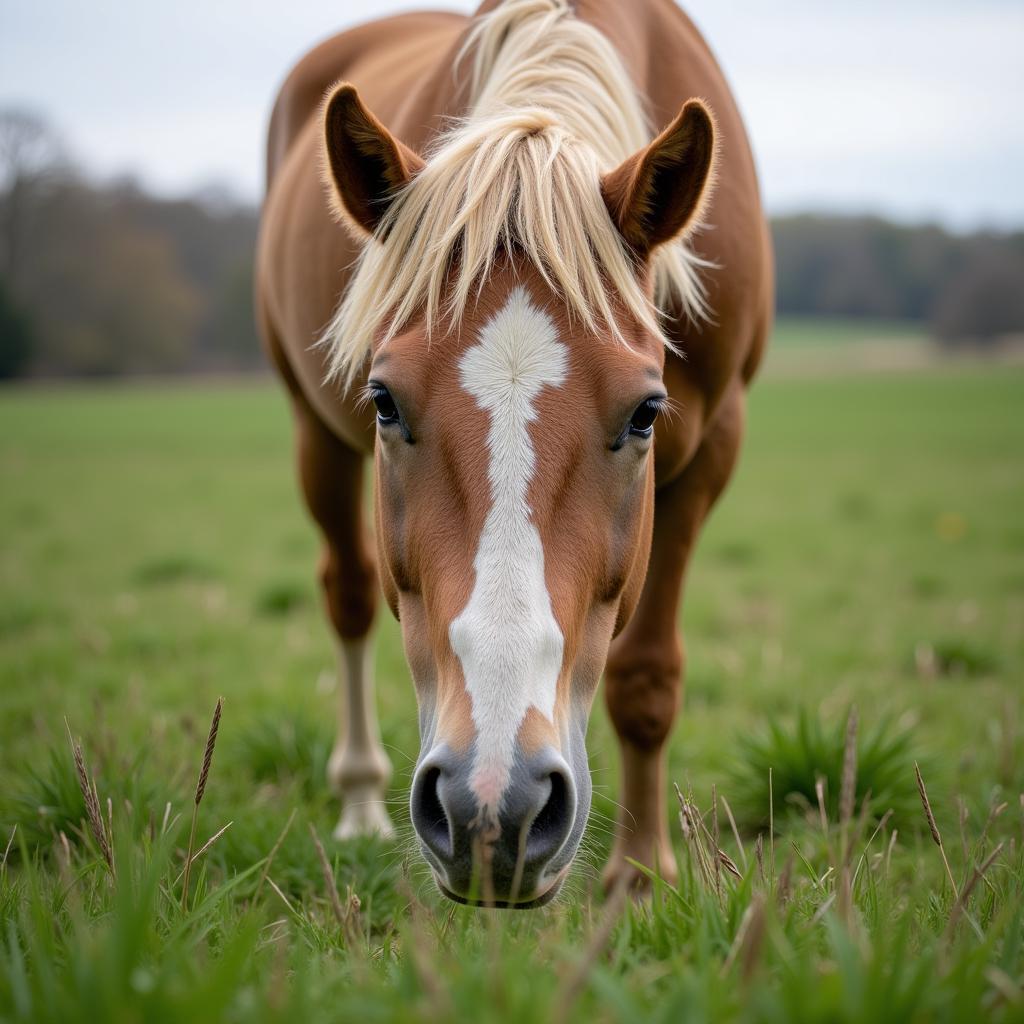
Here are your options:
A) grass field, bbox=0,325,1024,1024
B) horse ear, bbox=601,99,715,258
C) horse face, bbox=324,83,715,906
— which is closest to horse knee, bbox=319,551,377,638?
grass field, bbox=0,325,1024,1024

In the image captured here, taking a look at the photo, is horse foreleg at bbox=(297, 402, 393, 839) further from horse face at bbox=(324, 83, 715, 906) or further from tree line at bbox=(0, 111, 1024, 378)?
tree line at bbox=(0, 111, 1024, 378)

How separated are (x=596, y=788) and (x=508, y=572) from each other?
78.2 inches

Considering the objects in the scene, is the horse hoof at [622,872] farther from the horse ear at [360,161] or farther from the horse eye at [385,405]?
the horse ear at [360,161]

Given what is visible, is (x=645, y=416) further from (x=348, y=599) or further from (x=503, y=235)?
(x=348, y=599)

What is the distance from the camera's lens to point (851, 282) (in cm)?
6253

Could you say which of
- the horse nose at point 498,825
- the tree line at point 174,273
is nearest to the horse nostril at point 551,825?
the horse nose at point 498,825

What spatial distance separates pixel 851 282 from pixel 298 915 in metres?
66.5

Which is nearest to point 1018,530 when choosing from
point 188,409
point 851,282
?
point 188,409

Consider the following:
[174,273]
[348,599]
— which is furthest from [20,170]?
[348,599]

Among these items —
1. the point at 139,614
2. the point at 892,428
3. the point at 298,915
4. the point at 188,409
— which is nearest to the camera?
the point at 298,915

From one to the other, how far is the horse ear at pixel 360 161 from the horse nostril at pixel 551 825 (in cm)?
141

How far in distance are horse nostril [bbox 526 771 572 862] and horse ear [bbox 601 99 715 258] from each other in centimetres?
124

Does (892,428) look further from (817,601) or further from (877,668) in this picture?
(877,668)

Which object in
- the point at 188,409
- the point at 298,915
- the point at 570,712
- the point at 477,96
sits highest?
the point at 477,96
